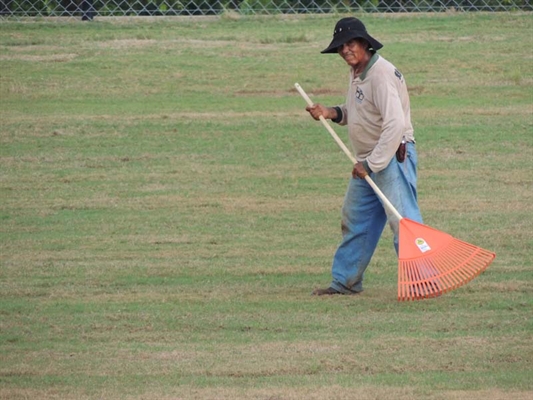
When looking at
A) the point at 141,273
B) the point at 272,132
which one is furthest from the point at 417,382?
the point at 272,132

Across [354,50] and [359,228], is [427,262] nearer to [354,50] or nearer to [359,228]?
[359,228]

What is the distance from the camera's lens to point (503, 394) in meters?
7.00

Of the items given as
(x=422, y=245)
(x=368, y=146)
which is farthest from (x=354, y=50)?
(x=422, y=245)

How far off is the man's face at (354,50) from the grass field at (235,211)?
5.06 feet

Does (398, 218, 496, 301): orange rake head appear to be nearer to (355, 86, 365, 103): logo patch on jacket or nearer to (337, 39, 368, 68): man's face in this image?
(355, 86, 365, 103): logo patch on jacket

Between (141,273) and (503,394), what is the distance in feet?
11.6

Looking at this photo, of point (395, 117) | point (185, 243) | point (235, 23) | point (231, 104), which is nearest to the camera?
point (395, 117)

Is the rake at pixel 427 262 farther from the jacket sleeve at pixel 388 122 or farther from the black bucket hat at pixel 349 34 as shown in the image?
the black bucket hat at pixel 349 34

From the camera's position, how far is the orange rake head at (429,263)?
28.9ft

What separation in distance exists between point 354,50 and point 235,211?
11.7 feet

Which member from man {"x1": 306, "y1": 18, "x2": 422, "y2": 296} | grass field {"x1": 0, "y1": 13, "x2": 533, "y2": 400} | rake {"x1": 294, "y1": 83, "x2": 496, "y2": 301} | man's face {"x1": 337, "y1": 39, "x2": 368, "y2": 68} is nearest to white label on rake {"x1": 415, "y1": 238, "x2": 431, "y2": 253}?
rake {"x1": 294, "y1": 83, "x2": 496, "y2": 301}

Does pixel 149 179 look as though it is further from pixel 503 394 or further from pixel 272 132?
pixel 503 394

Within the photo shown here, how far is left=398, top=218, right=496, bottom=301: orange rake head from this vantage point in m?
8.80

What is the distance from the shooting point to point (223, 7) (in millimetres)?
22359
